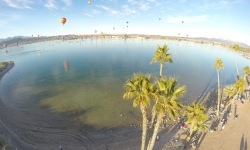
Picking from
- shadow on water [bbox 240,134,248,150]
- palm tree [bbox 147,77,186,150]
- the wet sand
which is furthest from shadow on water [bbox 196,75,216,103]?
palm tree [bbox 147,77,186,150]

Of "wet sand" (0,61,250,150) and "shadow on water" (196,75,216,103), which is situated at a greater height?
"shadow on water" (196,75,216,103)

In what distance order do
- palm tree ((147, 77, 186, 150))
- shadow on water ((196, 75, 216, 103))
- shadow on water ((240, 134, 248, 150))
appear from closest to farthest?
palm tree ((147, 77, 186, 150)) < shadow on water ((240, 134, 248, 150)) < shadow on water ((196, 75, 216, 103))

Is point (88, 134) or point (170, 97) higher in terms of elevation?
point (170, 97)

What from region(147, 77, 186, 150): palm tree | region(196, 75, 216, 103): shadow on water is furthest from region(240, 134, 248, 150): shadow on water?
region(147, 77, 186, 150): palm tree

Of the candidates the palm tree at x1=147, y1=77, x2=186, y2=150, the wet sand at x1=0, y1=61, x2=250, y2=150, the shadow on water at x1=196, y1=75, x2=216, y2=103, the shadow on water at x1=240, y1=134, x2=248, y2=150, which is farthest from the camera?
the shadow on water at x1=196, y1=75, x2=216, y2=103

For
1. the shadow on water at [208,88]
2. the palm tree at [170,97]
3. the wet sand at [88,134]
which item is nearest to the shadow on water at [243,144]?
the wet sand at [88,134]

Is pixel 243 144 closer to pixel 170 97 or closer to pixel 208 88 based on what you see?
pixel 170 97

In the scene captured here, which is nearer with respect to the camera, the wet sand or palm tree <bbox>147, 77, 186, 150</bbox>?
palm tree <bbox>147, 77, 186, 150</bbox>

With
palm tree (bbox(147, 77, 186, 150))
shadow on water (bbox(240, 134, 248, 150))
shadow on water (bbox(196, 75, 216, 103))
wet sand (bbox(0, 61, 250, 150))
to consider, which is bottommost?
wet sand (bbox(0, 61, 250, 150))

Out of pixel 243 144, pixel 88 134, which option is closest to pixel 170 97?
pixel 88 134

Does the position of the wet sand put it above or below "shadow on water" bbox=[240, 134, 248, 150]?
below

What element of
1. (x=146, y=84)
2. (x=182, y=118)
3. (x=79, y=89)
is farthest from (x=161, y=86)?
(x=79, y=89)

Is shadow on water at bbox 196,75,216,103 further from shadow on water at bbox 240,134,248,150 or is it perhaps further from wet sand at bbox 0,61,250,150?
shadow on water at bbox 240,134,248,150

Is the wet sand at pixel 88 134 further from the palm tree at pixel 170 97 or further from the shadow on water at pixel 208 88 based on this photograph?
the palm tree at pixel 170 97
